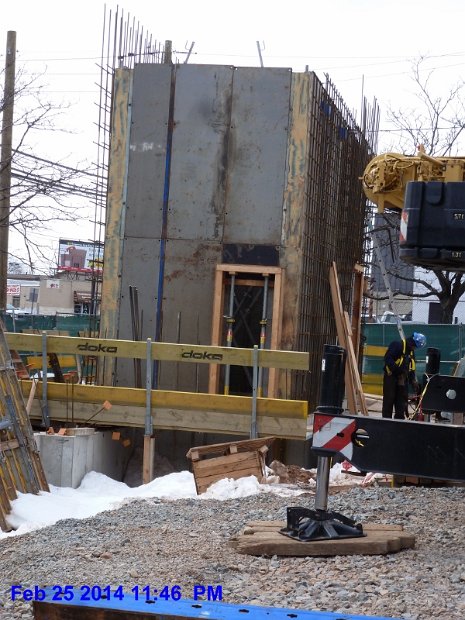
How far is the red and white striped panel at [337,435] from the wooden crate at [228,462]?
487 cm

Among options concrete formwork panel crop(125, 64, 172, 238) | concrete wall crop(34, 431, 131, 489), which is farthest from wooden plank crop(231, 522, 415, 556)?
concrete formwork panel crop(125, 64, 172, 238)

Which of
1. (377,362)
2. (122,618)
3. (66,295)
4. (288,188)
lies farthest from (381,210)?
(66,295)

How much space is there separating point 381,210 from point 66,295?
2476 inches

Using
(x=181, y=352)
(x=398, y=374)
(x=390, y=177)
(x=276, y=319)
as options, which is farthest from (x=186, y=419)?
(x=390, y=177)

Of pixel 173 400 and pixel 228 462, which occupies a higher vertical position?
pixel 173 400

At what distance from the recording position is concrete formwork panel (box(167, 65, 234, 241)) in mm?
14953

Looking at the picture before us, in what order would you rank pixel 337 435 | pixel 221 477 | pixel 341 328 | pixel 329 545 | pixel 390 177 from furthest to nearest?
pixel 341 328 < pixel 221 477 < pixel 390 177 < pixel 329 545 < pixel 337 435

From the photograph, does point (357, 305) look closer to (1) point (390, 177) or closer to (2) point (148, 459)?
(2) point (148, 459)

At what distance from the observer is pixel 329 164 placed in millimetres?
17234

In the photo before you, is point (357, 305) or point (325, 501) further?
point (357, 305)

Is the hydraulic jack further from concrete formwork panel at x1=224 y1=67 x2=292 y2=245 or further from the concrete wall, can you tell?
concrete formwork panel at x1=224 y1=67 x2=292 y2=245

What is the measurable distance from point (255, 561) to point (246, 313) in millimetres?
8959

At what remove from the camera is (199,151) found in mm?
15008

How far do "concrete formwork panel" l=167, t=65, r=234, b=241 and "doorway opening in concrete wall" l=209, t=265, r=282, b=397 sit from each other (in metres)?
0.76
